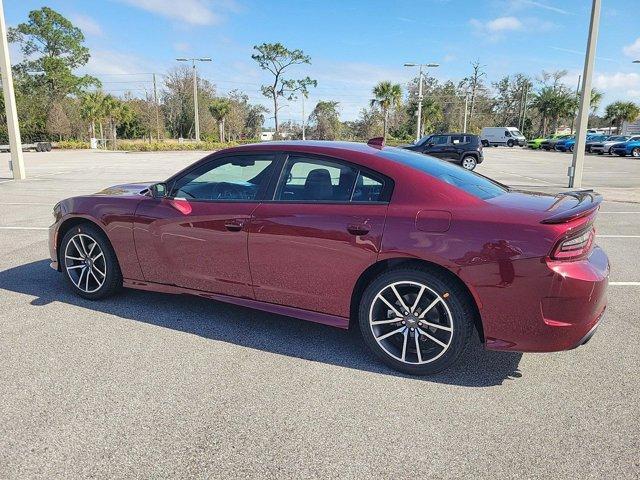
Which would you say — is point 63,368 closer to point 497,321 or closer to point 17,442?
point 17,442

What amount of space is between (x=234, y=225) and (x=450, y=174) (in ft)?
5.41

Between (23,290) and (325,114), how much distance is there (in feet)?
232

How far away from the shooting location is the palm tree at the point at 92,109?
5356cm

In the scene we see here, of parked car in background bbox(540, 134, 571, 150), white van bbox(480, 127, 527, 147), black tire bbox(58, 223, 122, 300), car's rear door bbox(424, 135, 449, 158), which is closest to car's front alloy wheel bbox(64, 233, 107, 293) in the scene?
black tire bbox(58, 223, 122, 300)

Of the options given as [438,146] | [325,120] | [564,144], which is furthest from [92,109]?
[564,144]

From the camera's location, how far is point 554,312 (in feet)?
9.12

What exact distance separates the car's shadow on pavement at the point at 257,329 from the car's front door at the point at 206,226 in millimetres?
332

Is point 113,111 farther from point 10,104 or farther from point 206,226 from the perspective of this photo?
point 206,226

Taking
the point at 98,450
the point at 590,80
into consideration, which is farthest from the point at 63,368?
the point at 590,80

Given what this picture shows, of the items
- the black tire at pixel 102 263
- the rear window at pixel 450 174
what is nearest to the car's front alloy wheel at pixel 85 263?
the black tire at pixel 102 263

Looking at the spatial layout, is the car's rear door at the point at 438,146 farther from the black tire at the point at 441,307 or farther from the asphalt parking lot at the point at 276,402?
the black tire at the point at 441,307

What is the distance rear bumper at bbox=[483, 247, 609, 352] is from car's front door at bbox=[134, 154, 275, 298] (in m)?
1.85

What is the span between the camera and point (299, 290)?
3.45 m

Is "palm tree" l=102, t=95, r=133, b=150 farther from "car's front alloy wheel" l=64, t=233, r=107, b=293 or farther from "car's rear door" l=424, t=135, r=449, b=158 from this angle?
"car's front alloy wheel" l=64, t=233, r=107, b=293
